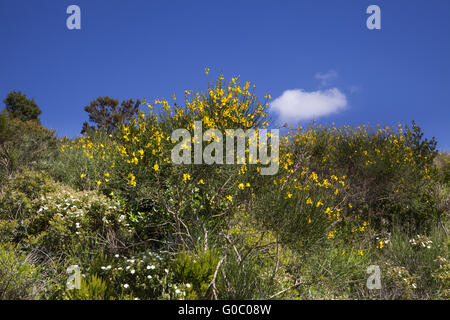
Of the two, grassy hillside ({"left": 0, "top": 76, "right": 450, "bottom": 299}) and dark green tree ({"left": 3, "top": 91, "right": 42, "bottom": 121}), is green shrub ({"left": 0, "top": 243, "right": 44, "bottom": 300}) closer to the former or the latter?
grassy hillside ({"left": 0, "top": 76, "right": 450, "bottom": 299})

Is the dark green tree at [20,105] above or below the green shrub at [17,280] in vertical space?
above

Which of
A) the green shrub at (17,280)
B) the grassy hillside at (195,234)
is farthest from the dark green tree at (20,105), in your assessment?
the green shrub at (17,280)

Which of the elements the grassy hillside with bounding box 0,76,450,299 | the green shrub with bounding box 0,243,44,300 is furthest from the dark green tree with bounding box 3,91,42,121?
the green shrub with bounding box 0,243,44,300

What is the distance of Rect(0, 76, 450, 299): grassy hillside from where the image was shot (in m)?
3.43

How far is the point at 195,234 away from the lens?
445 cm

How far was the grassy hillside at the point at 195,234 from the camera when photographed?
3432 millimetres

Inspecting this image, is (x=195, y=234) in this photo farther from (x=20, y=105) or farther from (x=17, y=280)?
(x=20, y=105)

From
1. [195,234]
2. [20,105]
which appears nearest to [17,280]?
[195,234]

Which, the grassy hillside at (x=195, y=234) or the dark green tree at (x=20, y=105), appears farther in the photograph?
the dark green tree at (x=20, y=105)

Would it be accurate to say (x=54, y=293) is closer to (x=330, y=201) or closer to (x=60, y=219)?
(x=60, y=219)

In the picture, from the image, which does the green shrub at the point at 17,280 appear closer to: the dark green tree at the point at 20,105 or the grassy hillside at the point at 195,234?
the grassy hillside at the point at 195,234

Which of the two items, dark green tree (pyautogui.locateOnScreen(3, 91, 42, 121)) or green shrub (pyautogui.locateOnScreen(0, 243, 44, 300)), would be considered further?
dark green tree (pyautogui.locateOnScreen(3, 91, 42, 121))

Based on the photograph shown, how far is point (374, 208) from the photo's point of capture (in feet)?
24.8

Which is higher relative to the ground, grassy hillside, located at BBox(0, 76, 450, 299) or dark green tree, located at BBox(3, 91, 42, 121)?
dark green tree, located at BBox(3, 91, 42, 121)
